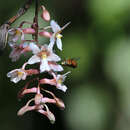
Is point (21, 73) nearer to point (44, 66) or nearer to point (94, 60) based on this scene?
point (44, 66)

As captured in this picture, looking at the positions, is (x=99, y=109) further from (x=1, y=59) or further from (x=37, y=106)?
(x=37, y=106)

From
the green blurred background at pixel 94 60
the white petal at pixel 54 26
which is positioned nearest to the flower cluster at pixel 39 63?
the white petal at pixel 54 26

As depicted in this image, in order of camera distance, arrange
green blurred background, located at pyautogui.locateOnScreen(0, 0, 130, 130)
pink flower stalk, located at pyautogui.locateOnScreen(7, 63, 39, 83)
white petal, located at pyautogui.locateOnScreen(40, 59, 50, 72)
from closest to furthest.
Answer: white petal, located at pyautogui.locateOnScreen(40, 59, 50, 72) < pink flower stalk, located at pyautogui.locateOnScreen(7, 63, 39, 83) < green blurred background, located at pyautogui.locateOnScreen(0, 0, 130, 130)

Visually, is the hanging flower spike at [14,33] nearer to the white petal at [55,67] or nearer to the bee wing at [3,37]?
the bee wing at [3,37]

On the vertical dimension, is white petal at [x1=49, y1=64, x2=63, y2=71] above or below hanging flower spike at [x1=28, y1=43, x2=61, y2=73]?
below

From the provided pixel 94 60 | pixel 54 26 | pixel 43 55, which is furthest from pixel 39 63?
pixel 94 60

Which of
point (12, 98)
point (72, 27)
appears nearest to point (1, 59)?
point (12, 98)

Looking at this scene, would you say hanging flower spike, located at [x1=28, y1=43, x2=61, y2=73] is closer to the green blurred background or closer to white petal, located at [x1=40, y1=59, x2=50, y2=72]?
white petal, located at [x1=40, y1=59, x2=50, y2=72]

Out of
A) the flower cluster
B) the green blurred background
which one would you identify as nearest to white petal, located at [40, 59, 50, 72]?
the flower cluster
